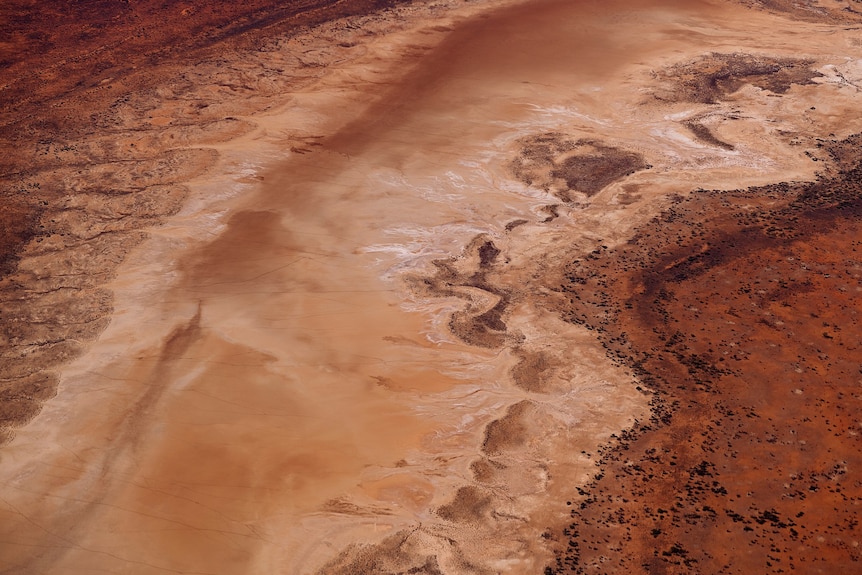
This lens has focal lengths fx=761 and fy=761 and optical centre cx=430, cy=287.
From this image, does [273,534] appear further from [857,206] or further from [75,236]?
[857,206]

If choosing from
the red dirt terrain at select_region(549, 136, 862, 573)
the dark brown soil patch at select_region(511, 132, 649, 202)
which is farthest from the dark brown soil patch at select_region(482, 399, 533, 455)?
the dark brown soil patch at select_region(511, 132, 649, 202)

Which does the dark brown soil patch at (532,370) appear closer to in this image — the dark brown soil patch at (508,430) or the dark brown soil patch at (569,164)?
the dark brown soil patch at (508,430)

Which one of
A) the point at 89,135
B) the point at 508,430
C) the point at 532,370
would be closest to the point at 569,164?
the point at 532,370

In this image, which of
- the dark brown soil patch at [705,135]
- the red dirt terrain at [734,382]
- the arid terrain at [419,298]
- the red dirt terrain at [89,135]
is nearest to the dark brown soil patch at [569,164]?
the arid terrain at [419,298]

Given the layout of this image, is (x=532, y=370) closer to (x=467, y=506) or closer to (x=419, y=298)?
(x=419, y=298)

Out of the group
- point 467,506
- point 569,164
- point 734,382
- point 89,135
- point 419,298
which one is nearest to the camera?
point 467,506

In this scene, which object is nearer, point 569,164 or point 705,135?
point 569,164

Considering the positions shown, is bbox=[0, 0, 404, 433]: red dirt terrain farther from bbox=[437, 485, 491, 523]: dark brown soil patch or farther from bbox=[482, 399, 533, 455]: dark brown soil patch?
bbox=[482, 399, 533, 455]: dark brown soil patch
